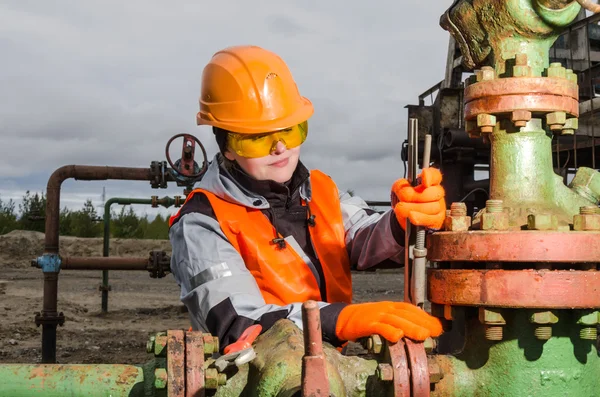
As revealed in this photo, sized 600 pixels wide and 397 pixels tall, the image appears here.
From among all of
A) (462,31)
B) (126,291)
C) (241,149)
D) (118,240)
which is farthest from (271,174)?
(118,240)

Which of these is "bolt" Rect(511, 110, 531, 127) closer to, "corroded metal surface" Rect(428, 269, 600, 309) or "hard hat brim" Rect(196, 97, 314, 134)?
"corroded metal surface" Rect(428, 269, 600, 309)

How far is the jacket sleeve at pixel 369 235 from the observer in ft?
7.25

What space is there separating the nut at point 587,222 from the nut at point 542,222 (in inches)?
2.1

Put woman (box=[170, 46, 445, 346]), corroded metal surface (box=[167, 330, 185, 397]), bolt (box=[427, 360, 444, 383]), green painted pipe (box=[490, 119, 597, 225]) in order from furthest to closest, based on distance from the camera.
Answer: woman (box=[170, 46, 445, 346]) → green painted pipe (box=[490, 119, 597, 225]) → bolt (box=[427, 360, 444, 383]) → corroded metal surface (box=[167, 330, 185, 397])

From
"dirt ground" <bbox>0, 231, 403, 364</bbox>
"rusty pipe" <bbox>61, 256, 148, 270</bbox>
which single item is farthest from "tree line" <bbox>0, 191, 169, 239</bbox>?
"rusty pipe" <bbox>61, 256, 148, 270</bbox>

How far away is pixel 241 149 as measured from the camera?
2.30 m

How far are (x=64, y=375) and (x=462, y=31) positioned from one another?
3.83 ft

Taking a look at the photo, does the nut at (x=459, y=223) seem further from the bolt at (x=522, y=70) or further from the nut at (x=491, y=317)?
the bolt at (x=522, y=70)

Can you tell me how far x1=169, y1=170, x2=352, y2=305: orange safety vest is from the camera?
7.33 feet

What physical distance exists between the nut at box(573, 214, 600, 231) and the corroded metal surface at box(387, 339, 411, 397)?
446 mm

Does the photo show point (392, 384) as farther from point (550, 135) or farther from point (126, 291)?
point (126, 291)

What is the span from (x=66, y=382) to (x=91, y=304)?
7310 millimetres

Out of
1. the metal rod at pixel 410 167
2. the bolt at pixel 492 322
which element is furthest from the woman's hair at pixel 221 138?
the bolt at pixel 492 322

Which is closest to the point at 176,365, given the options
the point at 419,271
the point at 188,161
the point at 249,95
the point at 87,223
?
the point at 419,271
